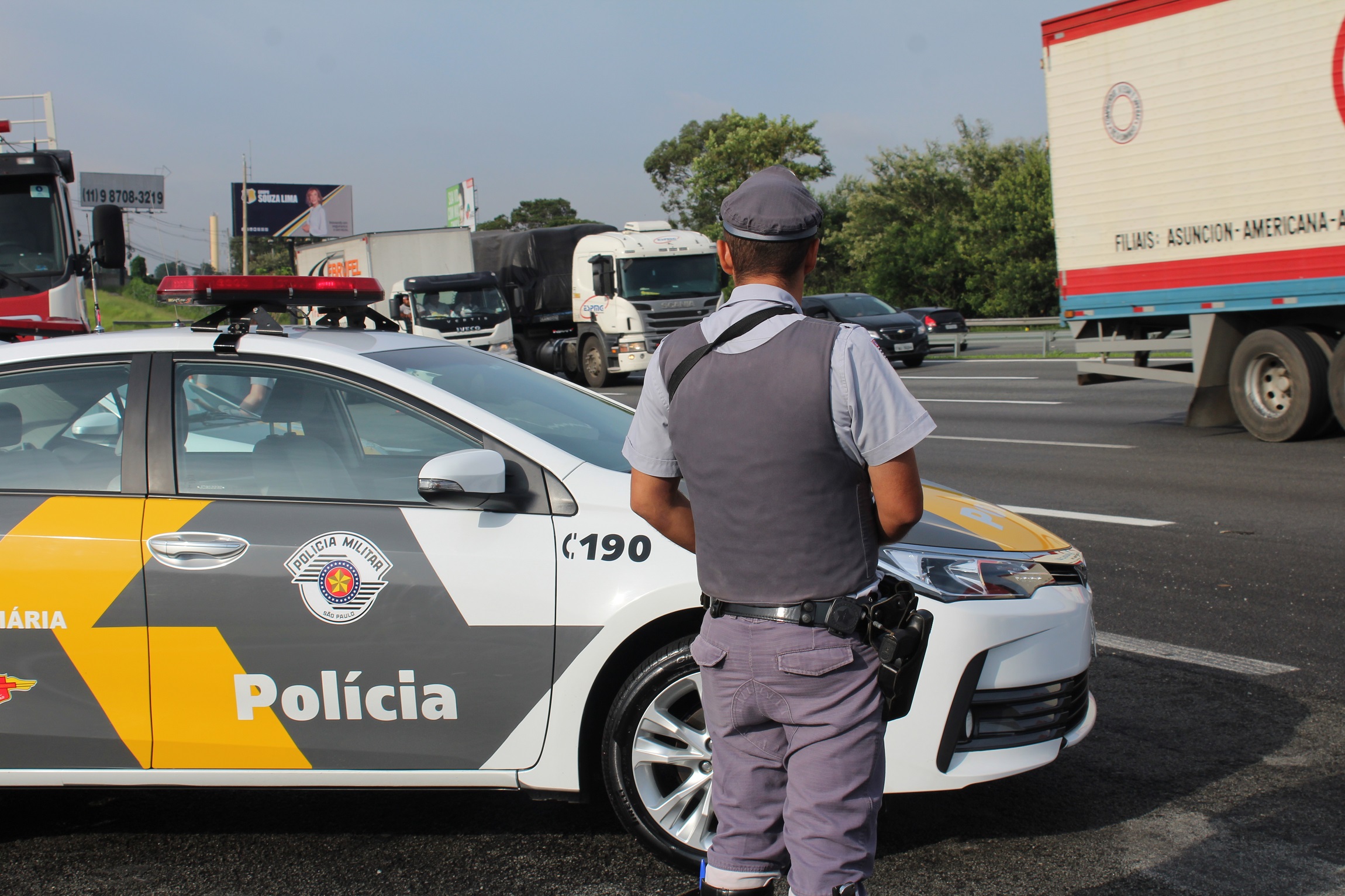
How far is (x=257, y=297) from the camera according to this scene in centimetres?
401

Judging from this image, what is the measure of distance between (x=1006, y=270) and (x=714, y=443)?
154 ft

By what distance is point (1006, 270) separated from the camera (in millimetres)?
46781

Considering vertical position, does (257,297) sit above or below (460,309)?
below

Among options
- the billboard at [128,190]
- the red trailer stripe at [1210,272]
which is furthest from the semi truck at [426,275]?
the billboard at [128,190]

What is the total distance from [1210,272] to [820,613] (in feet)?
36.4

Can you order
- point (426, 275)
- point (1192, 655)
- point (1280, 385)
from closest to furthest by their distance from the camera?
1. point (1192, 655)
2. point (1280, 385)
3. point (426, 275)

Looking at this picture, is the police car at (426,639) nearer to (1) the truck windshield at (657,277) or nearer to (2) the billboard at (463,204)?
(1) the truck windshield at (657,277)

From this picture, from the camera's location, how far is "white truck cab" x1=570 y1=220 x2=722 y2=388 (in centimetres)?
2167

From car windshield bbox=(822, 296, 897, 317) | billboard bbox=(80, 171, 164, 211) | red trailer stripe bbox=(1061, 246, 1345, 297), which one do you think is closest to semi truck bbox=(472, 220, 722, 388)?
car windshield bbox=(822, 296, 897, 317)

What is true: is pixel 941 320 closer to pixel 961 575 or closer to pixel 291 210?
pixel 961 575

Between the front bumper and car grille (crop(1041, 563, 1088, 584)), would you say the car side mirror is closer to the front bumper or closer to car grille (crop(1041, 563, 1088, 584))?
the front bumper

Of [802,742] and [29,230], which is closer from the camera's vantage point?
[802,742]

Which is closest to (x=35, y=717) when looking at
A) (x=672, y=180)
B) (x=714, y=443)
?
(x=714, y=443)

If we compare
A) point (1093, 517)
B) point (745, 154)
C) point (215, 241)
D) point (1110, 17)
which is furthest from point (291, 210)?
point (1093, 517)
